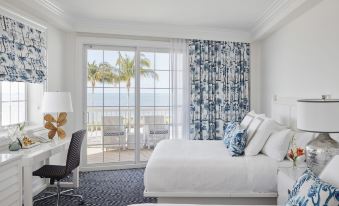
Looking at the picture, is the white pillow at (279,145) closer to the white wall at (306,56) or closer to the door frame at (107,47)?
the white wall at (306,56)

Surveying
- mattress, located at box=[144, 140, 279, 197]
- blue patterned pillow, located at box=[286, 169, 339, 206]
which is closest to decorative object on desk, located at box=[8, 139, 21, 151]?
mattress, located at box=[144, 140, 279, 197]

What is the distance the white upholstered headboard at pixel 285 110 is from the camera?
3631mm

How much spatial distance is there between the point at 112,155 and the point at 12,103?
203 cm

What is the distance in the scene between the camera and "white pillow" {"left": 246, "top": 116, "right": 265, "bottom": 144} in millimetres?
3256

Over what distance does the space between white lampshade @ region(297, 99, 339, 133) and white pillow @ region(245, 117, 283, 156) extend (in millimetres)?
815

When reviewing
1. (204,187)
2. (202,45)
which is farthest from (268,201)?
(202,45)

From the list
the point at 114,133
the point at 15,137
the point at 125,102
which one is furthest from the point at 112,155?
the point at 15,137

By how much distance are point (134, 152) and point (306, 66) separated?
10.6 feet

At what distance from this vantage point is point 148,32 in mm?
4660

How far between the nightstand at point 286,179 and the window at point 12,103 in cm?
321

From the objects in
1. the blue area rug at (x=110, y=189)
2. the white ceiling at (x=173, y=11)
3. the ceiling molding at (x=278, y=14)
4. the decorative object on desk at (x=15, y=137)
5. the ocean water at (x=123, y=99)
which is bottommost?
the blue area rug at (x=110, y=189)

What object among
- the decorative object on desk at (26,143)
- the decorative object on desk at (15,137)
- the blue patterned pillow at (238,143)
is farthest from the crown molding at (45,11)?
the blue patterned pillow at (238,143)

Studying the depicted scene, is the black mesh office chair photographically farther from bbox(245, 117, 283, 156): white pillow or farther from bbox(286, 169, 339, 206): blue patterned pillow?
bbox(286, 169, 339, 206): blue patterned pillow

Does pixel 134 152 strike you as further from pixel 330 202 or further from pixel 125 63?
pixel 330 202
